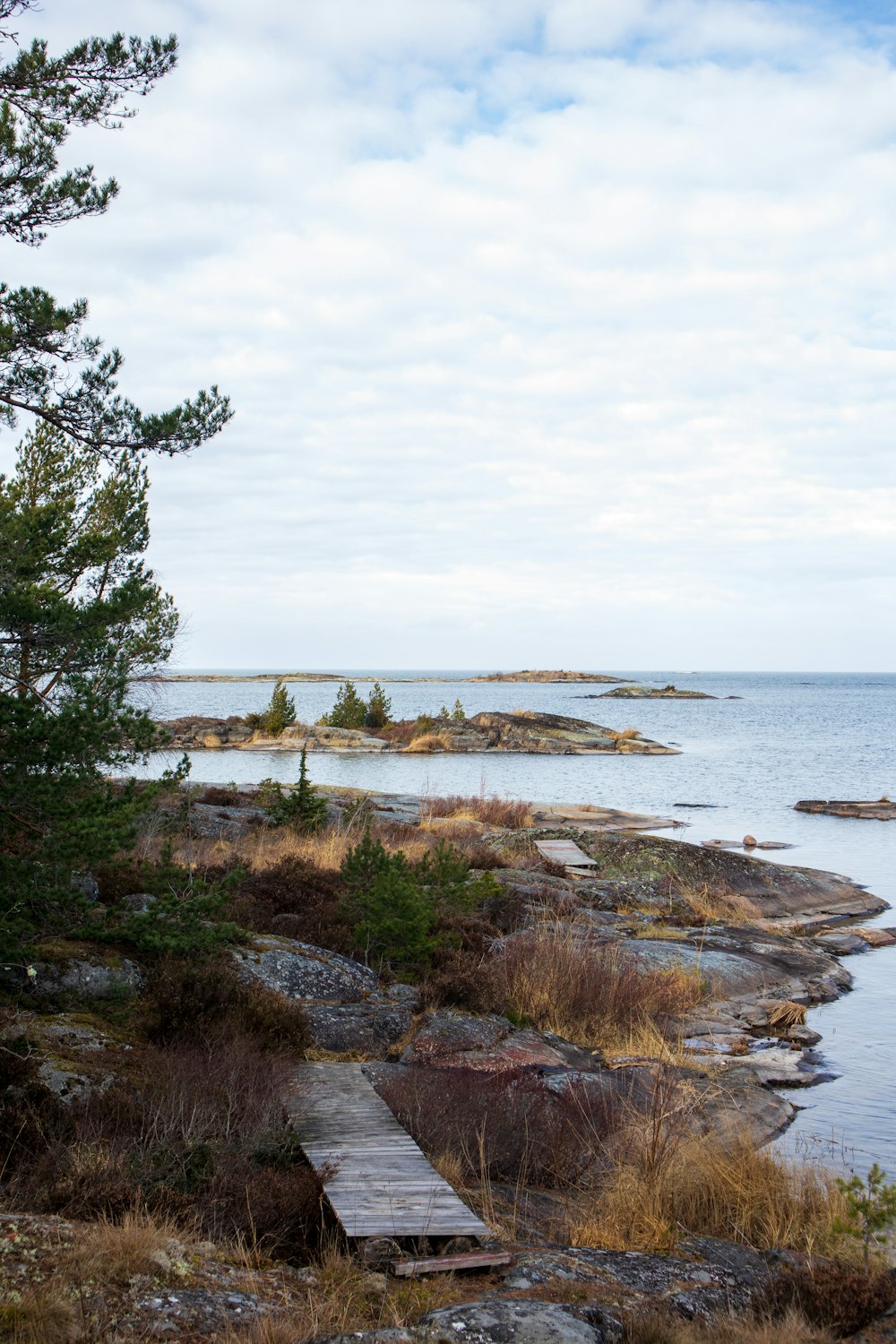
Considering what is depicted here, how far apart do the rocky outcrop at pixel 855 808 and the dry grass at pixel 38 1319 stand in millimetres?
31224

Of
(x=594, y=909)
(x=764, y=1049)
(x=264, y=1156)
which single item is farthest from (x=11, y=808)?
(x=594, y=909)

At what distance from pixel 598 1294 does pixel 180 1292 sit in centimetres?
177

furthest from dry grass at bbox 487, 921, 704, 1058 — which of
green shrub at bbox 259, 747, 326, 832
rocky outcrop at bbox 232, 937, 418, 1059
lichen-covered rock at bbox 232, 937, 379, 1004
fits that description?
green shrub at bbox 259, 747, 326, 832

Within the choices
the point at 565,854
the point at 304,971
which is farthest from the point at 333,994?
the point at 565,854

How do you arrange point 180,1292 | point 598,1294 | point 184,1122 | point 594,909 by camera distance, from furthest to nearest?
point 594,909, point 184,1122, point 598,1294, point 180,1292

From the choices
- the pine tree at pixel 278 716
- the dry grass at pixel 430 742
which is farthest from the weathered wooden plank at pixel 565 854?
the pine tree at pixel 278 716

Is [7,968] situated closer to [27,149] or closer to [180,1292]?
[180,1292]

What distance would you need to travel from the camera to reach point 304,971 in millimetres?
8852

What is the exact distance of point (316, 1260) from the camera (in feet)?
15.6

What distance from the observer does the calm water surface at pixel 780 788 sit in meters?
9.32

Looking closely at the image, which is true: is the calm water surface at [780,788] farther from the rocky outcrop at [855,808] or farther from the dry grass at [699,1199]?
the dry grass at [699,1199]

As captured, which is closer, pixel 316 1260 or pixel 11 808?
pixel 316 1260

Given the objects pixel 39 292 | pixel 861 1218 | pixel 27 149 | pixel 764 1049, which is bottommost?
pixel 764 1049

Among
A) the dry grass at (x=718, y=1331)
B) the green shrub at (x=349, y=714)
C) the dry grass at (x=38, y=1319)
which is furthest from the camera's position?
the green shrub at (x=349, y=714)
